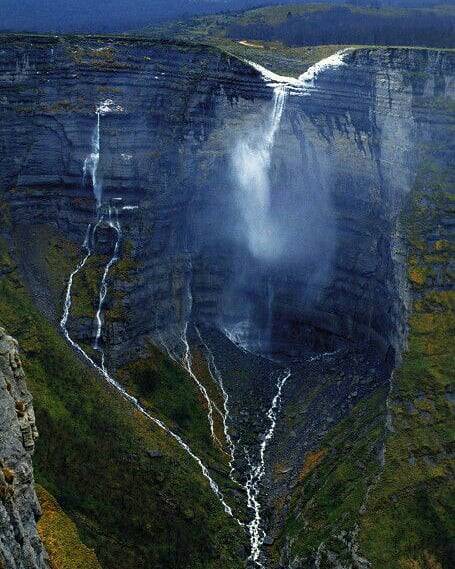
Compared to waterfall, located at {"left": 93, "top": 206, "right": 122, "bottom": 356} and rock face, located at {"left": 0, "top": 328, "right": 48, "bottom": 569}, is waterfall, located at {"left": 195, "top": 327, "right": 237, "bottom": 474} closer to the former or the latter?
waterfall, located at {"left": 93, "top": 206, "right": 122, "bottom": 356}

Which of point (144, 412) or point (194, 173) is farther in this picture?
point (194, 173)

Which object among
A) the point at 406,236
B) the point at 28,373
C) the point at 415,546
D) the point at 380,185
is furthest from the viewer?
the point at 380,185

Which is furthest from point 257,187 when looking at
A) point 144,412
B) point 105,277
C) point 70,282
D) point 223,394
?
point 144,412

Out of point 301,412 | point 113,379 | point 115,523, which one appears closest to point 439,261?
point 301,412

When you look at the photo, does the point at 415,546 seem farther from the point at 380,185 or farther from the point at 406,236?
the point at 380,185

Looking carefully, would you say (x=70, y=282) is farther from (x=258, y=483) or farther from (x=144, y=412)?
(x=258, y=483)

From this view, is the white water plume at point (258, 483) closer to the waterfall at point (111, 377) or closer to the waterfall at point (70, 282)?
the waterfall at point (111, 377)

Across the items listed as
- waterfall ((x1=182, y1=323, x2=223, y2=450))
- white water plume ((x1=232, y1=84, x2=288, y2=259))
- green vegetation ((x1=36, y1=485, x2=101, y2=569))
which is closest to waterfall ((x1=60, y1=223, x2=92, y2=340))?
waterfall ((x1=182, y1=323, x2=223, y2=450))
